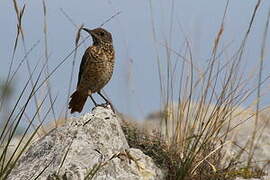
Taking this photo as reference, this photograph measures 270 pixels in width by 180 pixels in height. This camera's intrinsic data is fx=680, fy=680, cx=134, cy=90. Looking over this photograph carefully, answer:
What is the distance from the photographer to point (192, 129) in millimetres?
5555

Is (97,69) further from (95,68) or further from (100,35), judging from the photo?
(100,35)

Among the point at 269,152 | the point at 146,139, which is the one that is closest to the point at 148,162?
the point at 146,139

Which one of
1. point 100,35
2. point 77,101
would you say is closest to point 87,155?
point 77,101

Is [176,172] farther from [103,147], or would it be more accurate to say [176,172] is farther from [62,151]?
[62,151]

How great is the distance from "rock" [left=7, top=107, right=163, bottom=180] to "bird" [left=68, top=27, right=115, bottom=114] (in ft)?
2.74

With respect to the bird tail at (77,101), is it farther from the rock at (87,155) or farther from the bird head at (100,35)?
the rock at (87,155)

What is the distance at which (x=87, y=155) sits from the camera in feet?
15.0

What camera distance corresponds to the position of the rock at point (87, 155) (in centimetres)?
444

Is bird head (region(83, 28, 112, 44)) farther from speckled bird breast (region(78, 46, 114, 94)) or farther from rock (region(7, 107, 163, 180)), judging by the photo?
rock (region(7, 107, 163, 180))

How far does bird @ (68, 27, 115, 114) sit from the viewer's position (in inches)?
235

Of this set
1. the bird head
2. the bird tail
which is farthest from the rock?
the bird head

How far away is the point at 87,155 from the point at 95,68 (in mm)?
1541

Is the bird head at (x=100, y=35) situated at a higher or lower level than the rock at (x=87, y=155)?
higher

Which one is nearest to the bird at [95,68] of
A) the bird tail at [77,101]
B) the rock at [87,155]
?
the bird tail at [77,101]
